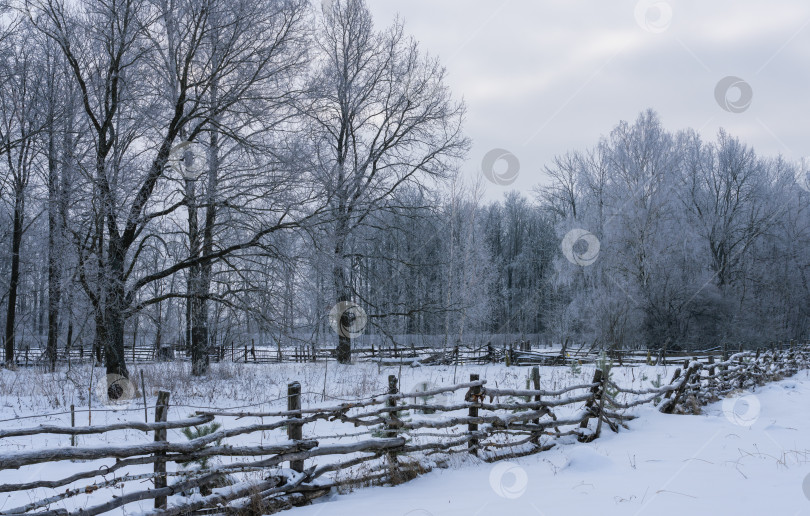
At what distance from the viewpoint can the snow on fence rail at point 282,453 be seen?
4.01 meters

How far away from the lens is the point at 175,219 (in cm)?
1332

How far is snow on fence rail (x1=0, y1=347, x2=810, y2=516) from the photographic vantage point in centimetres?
401

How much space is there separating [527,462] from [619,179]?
79.5ft
